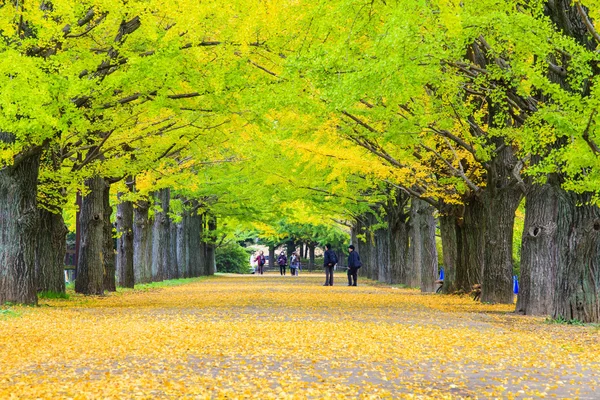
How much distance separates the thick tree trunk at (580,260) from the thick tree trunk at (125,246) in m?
17.9

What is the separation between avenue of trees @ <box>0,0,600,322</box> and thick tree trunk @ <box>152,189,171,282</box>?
353 inches

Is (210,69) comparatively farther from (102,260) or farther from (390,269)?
(390,269)

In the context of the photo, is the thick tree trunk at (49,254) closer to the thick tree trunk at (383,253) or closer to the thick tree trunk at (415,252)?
the thick tree trunk at (415,252)

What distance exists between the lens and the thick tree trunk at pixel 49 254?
2252 centimetres

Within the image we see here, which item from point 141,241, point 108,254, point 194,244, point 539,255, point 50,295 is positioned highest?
point 194,244

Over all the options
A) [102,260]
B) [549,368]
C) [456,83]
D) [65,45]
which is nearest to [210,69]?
[65,45]

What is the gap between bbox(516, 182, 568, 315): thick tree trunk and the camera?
1823cm

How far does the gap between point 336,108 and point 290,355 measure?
6045mm

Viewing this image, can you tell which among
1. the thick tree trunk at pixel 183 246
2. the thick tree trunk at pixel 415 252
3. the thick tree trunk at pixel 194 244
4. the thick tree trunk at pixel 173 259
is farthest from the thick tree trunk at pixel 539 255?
the thick tree trunk at pixel 194 244

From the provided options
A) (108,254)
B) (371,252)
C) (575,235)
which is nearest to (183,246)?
(371,252)

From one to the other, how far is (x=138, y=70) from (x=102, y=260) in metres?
9.77

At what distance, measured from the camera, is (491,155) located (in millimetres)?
20984

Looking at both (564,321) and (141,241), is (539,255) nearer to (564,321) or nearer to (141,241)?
(564,321)

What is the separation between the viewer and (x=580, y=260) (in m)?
15.8
